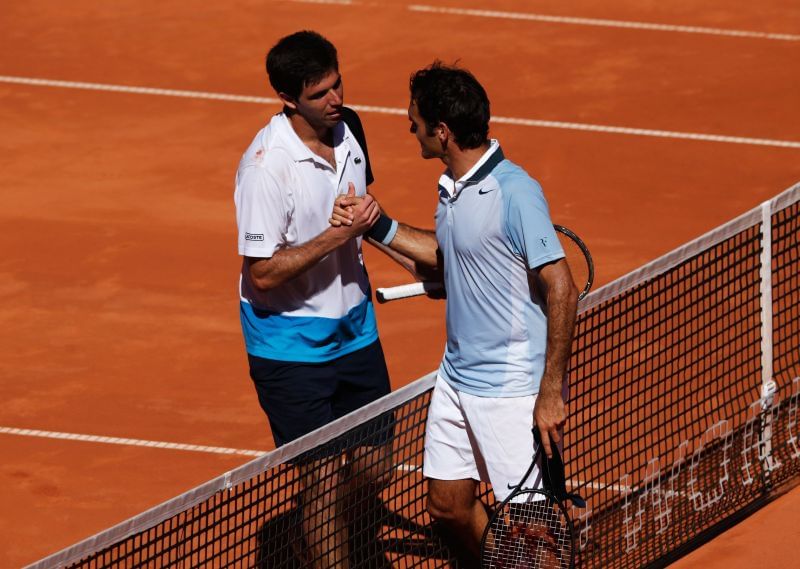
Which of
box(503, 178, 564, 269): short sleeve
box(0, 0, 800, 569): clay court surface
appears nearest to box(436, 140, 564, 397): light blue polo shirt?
box(503, 178, 564, 269): short sleeve

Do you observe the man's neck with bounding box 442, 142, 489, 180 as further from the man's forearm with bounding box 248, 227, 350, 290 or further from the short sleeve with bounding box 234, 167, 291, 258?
the short sleeve with bounding box 234, 167, 291, 258

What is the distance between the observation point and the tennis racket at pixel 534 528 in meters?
5.54

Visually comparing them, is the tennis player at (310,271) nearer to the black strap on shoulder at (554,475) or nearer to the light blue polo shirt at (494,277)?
the light blue polo shirt at (494,277)

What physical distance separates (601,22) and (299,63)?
387 inches

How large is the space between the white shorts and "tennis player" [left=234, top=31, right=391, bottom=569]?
0.75 ft

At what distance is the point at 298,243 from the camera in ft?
19.9

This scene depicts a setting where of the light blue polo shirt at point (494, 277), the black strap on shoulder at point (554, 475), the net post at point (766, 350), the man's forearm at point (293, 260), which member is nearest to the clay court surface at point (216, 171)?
the net post at point (766, 350)

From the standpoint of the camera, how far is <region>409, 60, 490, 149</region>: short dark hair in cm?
550

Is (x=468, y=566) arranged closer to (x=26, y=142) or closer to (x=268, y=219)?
(x=268, y=219)

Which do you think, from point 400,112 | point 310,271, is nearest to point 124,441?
point 310,271

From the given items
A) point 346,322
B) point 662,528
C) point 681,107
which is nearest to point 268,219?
point 346,322

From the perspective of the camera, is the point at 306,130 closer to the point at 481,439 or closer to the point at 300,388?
the point at 300,388

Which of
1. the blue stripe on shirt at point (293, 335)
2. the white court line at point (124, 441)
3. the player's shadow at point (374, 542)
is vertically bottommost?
the white court line at point (124, 441)

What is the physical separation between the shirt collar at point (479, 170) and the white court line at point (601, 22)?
9972 millimetres
